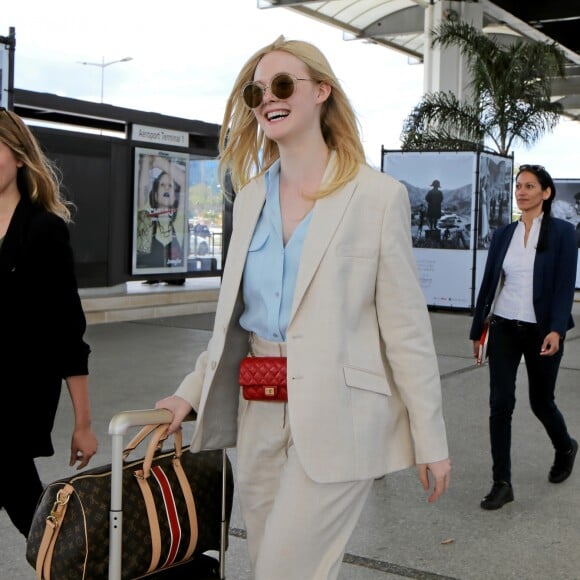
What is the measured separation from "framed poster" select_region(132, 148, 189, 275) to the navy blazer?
34.3 feet

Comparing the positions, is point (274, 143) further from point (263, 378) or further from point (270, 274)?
point (263, 378)

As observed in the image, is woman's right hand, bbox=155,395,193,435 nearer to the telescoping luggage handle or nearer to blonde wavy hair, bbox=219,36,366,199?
the telescoping luggage handle

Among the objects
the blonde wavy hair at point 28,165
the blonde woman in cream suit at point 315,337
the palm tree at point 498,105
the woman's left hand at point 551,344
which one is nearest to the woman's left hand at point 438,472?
the blonde woman in cream suit at point 315,337

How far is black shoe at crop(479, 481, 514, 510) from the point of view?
4848mm

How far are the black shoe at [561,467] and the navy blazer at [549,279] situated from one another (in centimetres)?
80

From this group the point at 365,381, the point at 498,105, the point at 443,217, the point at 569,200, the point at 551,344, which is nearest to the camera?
the point at 365,381

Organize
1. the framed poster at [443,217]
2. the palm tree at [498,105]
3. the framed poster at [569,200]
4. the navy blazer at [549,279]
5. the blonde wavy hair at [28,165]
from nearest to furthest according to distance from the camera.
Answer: the blonde wavy hair at [28,165] < the navy blazer at [549,279] < the framed poster at [443,217] < the framed poster at [569,200] < the palm tree at [498,105]

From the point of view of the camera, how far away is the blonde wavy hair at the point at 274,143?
7.85 ft

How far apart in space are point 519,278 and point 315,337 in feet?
10.4

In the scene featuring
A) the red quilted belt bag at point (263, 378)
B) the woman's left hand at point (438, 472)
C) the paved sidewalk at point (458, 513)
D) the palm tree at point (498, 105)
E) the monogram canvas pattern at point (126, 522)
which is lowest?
the paved sidewalk at point (458, 513)

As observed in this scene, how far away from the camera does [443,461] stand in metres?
2.28

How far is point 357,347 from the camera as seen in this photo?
225 centimetres

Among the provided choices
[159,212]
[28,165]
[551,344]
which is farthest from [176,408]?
[159,212]

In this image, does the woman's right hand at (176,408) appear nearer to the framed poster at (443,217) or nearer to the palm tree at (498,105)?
the framed poster at (443,217)
